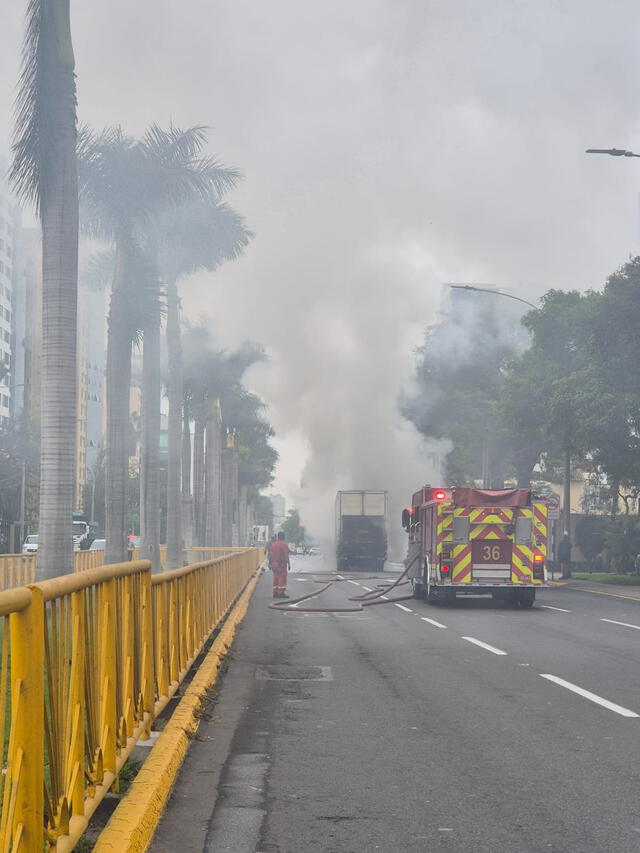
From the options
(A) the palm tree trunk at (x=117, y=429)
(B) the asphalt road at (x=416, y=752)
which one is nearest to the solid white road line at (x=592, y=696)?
(B) the asphalt road at (x=416, y=752)

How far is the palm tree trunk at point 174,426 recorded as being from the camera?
32.5 m

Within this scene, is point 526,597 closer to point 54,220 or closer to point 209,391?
point 54,220

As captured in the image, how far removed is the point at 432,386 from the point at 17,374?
78.0 m

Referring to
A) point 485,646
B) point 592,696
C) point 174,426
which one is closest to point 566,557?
point 174,426

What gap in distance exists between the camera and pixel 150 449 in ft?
96.0

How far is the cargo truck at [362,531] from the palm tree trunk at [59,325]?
126 ft

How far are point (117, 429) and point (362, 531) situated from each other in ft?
101

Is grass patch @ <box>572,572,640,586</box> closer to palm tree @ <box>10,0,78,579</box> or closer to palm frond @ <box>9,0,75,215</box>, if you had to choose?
palm tree @ <box>10,0,78,579</box>

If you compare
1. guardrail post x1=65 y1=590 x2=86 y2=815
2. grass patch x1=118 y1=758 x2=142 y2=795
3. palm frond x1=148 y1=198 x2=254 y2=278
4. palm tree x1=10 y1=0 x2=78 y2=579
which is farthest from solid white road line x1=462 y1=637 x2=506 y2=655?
palm frond x1=148 y1=198 x2=254 y2=278

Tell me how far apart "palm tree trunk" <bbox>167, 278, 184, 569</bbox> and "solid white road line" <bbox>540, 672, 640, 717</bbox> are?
20.7 metres

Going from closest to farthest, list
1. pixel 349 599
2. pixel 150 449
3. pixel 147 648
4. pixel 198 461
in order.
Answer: pixel 147 648 < pixel 349 599 < pixel 150 449 < pixel 198 461

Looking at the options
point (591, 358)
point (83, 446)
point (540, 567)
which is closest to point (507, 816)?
point (540, 567)

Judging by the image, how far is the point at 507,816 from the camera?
6207 millimetres

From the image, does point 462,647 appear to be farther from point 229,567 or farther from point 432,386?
point 432,386
